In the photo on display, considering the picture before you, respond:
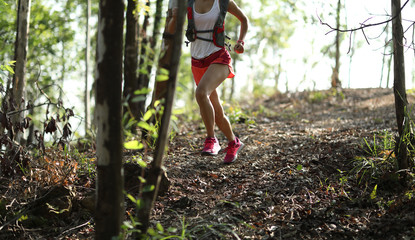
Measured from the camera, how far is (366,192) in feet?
10.5

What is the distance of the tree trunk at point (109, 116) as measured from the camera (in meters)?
1.90

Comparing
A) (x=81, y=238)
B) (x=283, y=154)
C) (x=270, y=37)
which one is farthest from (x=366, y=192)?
(x=270, y=37)

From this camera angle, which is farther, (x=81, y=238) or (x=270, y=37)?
(x=270, y=37)

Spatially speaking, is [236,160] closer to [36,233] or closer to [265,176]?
[265,176]

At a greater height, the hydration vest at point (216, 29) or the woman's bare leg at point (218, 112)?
the hydration vest at point (216, 29)

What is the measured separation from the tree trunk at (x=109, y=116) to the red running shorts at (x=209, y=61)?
182 centimetres

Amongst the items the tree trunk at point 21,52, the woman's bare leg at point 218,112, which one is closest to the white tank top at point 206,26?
the woman's bare leg at point 218,112

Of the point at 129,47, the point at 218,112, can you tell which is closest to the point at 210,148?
the point at 218,112

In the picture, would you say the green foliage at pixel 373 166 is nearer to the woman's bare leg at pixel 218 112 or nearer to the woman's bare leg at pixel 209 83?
the woman's bare leg at pixel 218 112

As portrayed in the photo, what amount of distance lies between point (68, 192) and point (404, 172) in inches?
129

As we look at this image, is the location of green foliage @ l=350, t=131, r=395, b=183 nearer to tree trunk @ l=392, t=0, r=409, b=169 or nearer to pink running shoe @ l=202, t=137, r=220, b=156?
tree trunk @ l=392, t=0, r=409, b=169

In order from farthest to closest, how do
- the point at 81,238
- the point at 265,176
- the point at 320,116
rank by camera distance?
the point at 320,116
the point at 265,176
the point at 81,238

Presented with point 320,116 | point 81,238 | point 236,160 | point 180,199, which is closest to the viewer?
point 81,238

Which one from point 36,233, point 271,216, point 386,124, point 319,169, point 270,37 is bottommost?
point 36,233
